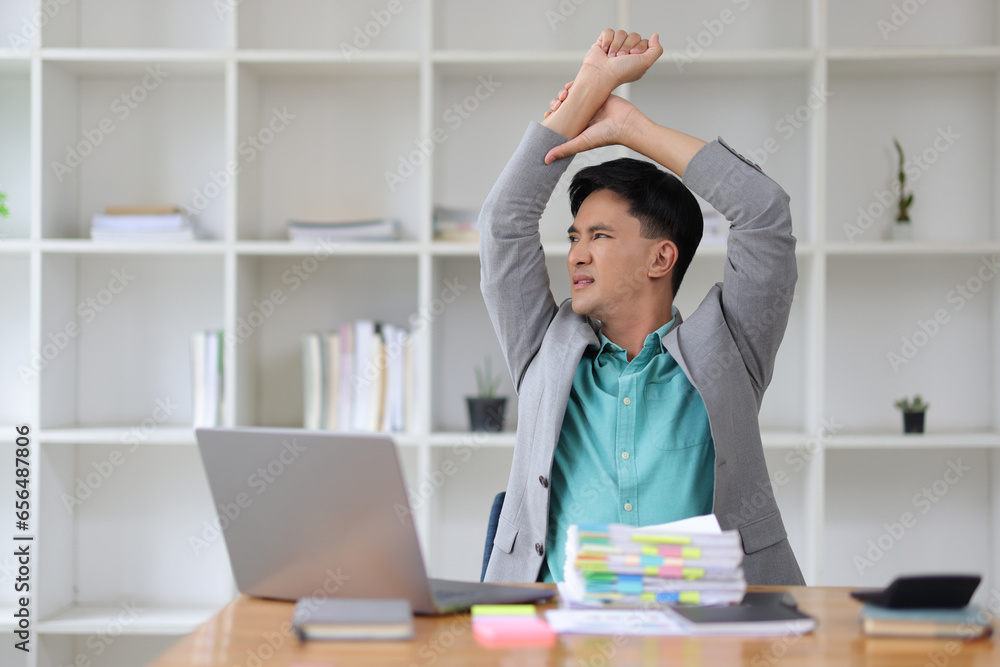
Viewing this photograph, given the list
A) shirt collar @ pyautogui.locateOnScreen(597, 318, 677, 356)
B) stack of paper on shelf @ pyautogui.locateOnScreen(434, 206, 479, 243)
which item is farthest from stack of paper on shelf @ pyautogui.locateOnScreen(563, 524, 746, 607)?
stack of paper on shelf @ pyautogui.locateOnScreen(434, 206, 479, 243)

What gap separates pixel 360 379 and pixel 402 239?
0.51 m

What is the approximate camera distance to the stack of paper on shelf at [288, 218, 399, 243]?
266 cm

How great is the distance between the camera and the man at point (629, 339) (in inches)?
65.4

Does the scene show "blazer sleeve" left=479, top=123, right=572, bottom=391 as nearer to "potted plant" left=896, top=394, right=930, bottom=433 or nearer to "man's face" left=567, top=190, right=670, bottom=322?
"man's face" left=567, top=190, right=670, bottom=322

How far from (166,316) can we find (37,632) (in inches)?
39.6

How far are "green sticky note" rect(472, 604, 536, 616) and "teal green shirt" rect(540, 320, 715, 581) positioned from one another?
0.54 metres

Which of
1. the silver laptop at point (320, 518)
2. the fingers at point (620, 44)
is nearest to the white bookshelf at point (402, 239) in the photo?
the fingers at point (620, 44)

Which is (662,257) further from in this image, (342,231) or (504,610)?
(342,231)

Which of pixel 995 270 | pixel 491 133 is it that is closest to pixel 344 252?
pixel 491 133

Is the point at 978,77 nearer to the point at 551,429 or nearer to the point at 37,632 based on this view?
the point at 551,429

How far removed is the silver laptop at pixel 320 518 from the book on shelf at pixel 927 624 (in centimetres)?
40

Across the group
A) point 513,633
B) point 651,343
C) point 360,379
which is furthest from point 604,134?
point 360,379

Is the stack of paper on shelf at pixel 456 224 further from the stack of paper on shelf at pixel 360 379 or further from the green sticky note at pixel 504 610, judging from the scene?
the green sticky note at pixel 504 610

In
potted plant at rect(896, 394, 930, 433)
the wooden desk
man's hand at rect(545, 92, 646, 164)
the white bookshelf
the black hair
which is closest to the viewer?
the wooden desk
